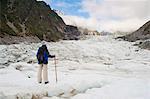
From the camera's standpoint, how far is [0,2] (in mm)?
79688

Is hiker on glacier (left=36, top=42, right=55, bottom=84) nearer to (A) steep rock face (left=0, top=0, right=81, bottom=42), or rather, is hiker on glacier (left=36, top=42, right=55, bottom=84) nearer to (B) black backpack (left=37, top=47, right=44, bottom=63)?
(B) black backpack (left=37, top=47, right=44, bottom=63)

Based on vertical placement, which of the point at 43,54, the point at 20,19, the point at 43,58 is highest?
the point at 20,19

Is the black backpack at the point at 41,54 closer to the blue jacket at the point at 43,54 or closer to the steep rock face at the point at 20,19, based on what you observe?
the blue jacket at the point at 43,54

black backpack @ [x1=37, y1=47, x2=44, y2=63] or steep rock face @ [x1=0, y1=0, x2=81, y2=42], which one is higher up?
steep rock face @ [x1=0, y1=0, x2=81, y2=42]

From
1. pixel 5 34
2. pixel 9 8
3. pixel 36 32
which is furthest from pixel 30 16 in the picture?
pixel 5 34

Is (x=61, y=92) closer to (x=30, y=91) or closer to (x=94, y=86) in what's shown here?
(x=30, y=91)

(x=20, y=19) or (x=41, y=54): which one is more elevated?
(x=20, y=19)

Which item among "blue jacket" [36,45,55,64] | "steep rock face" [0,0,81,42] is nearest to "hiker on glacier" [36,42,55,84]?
"blue jacket" [36,45,55,64]

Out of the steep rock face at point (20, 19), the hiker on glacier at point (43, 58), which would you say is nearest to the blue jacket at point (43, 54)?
the hiker on glacier at point (43, 58)

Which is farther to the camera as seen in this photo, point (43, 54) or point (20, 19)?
point (20, 19)

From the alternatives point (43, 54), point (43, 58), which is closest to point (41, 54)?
point (43, 54)

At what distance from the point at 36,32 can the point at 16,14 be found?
357 inches

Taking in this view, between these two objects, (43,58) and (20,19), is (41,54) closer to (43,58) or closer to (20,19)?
(43,58)

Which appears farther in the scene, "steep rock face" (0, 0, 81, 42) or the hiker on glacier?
"steep rock face" (0, 0, 81, 42)
